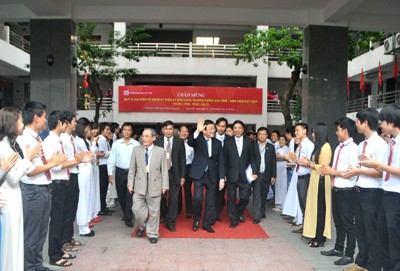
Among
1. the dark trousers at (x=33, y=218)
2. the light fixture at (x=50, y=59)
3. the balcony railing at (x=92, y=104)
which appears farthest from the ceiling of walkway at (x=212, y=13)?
the balcony railing at (x=92, y=104)

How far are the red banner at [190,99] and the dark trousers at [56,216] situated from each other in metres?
16.2

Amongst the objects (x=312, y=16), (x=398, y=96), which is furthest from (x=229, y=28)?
(x=312, y=16)

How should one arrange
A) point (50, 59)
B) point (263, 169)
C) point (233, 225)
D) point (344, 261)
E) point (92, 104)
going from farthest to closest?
1. point (92, 104)
2. point (50, 59)
3. point (263, 169)
4. point (233, 225)
5. point (344, 261)

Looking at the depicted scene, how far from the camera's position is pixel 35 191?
13.8 ft

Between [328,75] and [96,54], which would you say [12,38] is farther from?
[328,75]

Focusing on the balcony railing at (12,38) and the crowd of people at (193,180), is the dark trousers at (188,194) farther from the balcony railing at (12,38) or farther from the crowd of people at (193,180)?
the balcony railing at (12,38)

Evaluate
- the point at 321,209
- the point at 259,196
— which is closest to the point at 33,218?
the point at 321,209

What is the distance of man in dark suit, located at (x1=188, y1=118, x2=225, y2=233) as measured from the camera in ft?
22.5

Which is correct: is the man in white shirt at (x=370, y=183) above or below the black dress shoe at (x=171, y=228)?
above

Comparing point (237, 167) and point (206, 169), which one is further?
point (237, 167)

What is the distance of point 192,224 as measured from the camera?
24.0ft

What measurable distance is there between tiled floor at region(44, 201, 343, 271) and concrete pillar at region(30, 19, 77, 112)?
132 inches

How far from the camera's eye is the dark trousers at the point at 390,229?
3832 mm

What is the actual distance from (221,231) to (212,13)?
4.66m
